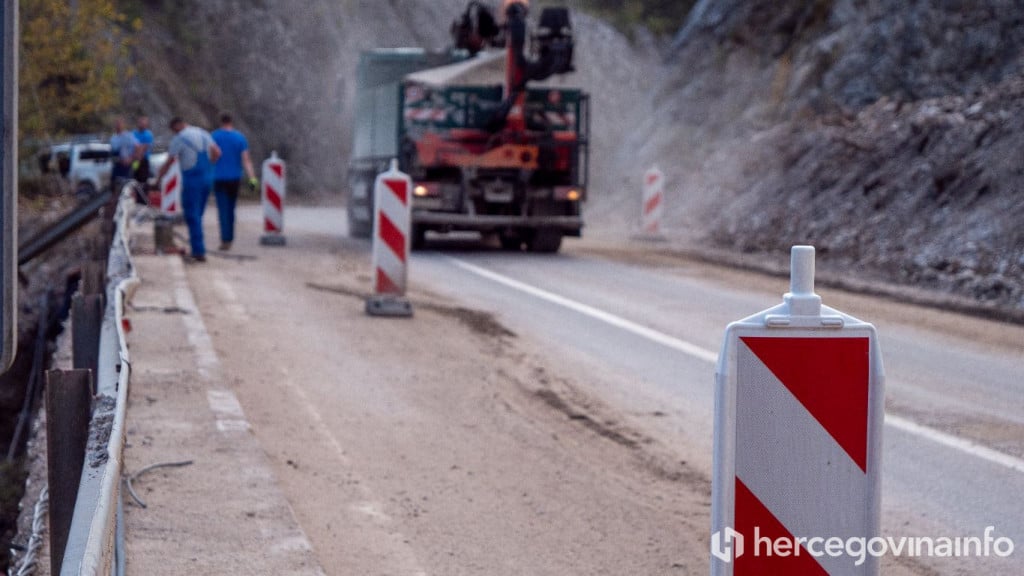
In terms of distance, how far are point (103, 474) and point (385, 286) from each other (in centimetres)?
858

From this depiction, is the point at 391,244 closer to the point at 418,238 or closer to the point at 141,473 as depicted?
the point at 141,473

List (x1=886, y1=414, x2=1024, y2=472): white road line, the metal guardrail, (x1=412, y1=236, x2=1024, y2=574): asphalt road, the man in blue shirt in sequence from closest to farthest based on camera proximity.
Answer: the metal guardrail
(x1=412, y1=236, x2=1024, y2=574): asphalt road
(x1=886, y1=414, x2=1024, y2=472): white road line
the man in blue shirt

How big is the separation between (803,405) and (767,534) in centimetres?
32

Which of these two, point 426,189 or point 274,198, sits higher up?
point 426,189

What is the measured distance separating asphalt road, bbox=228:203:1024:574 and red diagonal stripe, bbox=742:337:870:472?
255cm

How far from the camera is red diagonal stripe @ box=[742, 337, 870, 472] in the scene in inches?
120

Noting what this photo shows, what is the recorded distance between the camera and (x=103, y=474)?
10.9ft

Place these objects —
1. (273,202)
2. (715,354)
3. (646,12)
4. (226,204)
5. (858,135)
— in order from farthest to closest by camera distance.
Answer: (646,12), (858,135), (273,202), (226,204), (715,354)

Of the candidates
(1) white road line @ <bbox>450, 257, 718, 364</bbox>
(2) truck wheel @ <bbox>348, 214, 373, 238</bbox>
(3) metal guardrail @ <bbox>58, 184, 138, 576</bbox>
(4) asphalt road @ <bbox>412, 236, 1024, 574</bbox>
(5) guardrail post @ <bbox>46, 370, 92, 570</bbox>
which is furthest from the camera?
(2) truck wheel @ <bbox>348, 214, 373, 238</bbox>

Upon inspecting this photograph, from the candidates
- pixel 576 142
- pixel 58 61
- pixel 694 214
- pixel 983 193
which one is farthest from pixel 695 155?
pixel 58 61

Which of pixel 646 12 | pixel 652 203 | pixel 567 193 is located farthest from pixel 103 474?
pixel 646 12

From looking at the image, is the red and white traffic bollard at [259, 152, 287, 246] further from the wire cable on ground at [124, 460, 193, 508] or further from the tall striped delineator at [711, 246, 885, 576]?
the tall striped delineator at [711, 246, 885, 576]

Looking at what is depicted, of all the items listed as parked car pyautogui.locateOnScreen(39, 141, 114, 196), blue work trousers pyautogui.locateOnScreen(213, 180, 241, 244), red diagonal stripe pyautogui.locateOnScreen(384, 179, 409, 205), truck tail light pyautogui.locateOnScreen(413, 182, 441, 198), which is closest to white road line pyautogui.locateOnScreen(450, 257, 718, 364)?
red diagonal stripe pyautogui.locateOnScreen(384, 179, 409, 205)

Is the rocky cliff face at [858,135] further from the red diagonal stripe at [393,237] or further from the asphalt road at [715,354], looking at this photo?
the red diagonal stripe at [393,237]
